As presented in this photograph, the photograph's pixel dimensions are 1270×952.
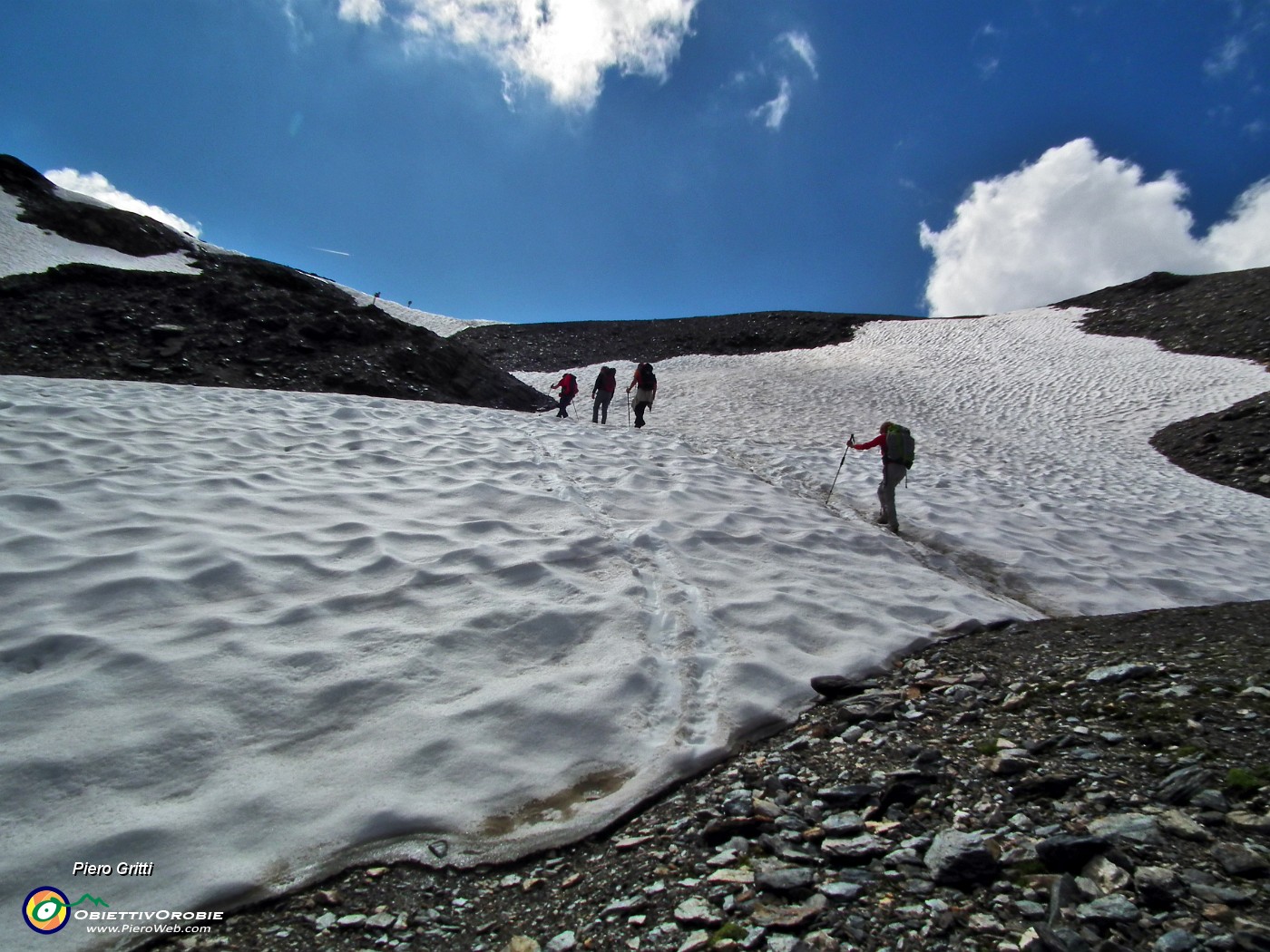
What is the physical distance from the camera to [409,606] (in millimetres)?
4664

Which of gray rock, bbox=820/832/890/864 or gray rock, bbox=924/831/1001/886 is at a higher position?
gray rock, bbox=924/831/1001/886

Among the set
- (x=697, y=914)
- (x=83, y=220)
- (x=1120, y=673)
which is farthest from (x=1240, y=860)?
(x=83, y=220)

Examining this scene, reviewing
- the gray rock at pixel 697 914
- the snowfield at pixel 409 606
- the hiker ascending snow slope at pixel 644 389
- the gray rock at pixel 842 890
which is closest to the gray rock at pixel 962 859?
the gray rock at pixel 842 890

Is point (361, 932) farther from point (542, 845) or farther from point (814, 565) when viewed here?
point (814, 565)

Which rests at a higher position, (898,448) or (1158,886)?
(898,448)

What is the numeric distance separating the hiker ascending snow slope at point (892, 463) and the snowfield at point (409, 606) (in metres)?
0.39

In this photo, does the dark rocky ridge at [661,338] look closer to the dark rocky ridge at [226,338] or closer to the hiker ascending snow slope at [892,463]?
the dark rocky ridge at [226,338]

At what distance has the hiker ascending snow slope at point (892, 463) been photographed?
901 centimetres

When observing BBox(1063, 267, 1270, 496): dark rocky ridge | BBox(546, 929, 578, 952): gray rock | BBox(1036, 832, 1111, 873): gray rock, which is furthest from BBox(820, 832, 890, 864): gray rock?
BBox(1063, 267, 1270, 496): dark rocky ridge

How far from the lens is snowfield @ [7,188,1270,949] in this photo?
113 inches

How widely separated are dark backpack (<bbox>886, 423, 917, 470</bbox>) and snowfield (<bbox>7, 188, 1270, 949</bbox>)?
0.95 m

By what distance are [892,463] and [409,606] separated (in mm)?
7080

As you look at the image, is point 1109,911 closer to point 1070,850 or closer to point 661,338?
point 1070,850

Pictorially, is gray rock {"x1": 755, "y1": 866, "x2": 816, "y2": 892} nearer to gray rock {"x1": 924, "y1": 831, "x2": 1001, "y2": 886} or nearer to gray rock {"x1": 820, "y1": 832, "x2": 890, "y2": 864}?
gray rock {"x1": 820, "y1": 832, "x2": 890, "y2": 864}
